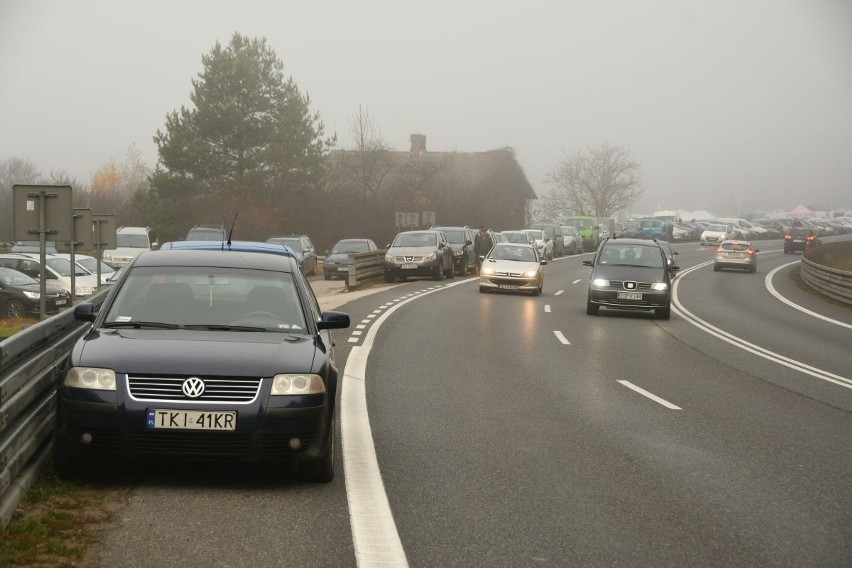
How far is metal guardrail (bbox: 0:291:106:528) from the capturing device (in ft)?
20.1

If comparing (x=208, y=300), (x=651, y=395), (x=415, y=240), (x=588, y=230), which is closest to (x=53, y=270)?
(x=415, y=240)

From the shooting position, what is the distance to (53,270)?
103 ft

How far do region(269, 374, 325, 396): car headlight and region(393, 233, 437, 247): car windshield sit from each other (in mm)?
30720

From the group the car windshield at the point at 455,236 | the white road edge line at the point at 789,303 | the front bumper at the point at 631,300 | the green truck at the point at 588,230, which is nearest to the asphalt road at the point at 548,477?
the front bumper at the point at 631,300

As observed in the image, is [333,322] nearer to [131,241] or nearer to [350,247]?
[131,241]

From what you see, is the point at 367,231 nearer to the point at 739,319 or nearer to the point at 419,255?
the point at 419,255

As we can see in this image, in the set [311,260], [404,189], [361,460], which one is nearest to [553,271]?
[311,260]

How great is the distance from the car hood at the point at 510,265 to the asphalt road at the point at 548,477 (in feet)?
47.5

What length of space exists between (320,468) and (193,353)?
105 centimetres

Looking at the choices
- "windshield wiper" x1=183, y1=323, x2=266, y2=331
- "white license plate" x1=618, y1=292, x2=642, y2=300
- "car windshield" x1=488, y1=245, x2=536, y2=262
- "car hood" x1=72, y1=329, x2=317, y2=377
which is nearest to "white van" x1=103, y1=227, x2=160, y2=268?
"car windshield" x1=488, y1=245, x2=536, y2=262

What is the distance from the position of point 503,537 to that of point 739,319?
70.3 ft

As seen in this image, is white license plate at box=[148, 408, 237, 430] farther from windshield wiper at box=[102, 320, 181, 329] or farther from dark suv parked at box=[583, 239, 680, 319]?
dark suv parked at box=[583, 239, 680, 319]

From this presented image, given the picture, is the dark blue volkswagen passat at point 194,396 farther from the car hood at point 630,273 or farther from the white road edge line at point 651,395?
the car hood at point 630,273

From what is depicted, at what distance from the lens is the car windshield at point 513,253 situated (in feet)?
106
